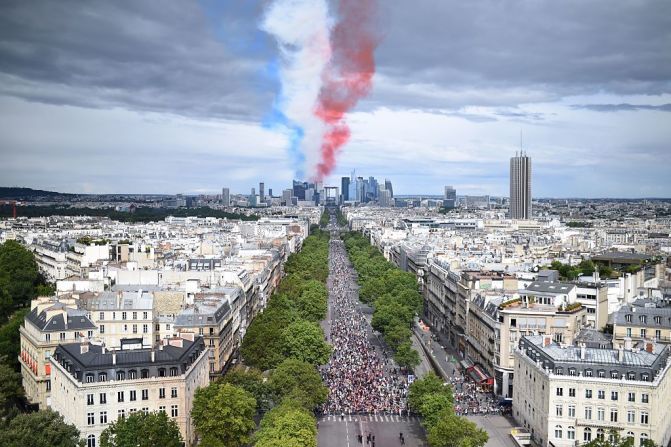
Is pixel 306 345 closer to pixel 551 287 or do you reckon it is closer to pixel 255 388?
pixel 255 388

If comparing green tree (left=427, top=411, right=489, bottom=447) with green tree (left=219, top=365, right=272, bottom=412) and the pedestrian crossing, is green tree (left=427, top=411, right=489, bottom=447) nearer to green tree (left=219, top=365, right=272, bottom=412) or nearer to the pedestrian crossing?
the pedestrian crossing

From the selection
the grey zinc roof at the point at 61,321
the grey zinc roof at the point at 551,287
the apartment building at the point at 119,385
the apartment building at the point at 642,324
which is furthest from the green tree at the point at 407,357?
the grey zinc roof at the point at 61,321

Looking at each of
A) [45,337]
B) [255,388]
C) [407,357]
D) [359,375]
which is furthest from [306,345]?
[45,337]

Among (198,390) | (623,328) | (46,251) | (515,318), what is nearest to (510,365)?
(515,318)

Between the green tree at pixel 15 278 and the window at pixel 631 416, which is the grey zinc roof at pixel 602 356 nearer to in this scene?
the window at pixel 631 416

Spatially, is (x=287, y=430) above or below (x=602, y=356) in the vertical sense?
below

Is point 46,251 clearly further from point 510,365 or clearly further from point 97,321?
point 510,365
